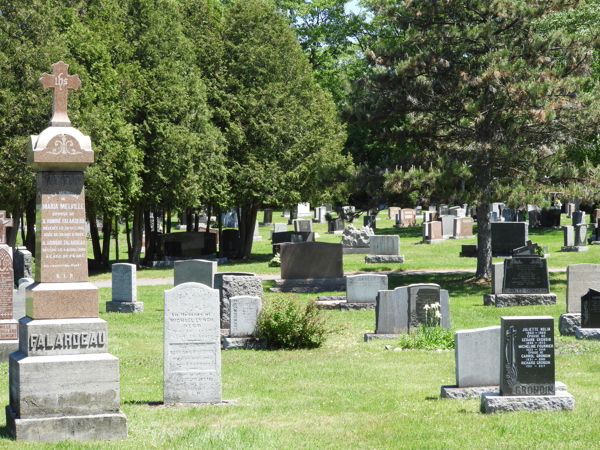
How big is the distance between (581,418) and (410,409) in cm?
190

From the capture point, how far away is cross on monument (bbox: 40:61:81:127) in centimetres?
971

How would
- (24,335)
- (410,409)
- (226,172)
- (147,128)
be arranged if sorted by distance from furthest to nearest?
(226,172), (147,128), (410,409), (24,335)

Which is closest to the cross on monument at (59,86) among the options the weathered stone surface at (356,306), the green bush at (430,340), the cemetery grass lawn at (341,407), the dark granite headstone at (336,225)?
the cemetery grass lawn at (341,407)

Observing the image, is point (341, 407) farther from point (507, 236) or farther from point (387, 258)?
point (507, 236)

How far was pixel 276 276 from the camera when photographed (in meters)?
30.6

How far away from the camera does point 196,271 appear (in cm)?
2153

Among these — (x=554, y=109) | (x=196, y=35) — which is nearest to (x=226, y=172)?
(x=196, y=35)

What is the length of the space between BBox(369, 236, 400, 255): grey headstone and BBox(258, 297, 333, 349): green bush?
18538 mm

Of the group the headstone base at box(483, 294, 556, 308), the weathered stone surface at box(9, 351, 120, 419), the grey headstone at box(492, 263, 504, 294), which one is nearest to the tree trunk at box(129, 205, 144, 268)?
the grey headstone at box(492, 263, 504, 294)

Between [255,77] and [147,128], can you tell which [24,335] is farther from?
Answer: [255,77]

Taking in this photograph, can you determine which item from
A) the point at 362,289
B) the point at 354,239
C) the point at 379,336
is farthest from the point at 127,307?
the point at 354,239

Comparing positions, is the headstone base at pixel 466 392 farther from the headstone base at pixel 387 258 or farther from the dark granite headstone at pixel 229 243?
the dark granite headstone at pixel 229 243

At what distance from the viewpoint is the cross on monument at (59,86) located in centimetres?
971

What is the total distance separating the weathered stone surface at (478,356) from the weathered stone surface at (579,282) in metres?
7.56
